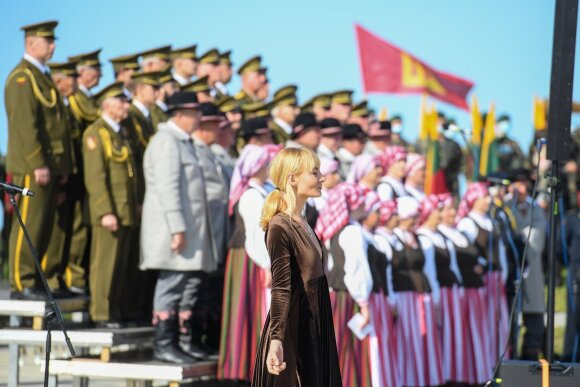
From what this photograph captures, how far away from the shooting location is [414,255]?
9.65 m

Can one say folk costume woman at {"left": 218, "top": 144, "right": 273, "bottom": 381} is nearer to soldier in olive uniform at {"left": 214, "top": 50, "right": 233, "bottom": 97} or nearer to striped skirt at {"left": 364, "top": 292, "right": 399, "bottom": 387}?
striped skirt at {"left": 364, "top": 292, "right": 399, "bottom": 387}

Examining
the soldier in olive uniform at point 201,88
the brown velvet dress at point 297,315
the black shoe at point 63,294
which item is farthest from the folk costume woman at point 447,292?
the brown velvet dress at point 297,315

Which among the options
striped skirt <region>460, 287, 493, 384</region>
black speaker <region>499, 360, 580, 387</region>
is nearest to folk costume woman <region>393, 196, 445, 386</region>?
striped skirt <region>460, 287, 493, 384</region>

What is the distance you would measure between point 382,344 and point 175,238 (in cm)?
172

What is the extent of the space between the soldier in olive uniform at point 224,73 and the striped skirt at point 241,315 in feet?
10.7

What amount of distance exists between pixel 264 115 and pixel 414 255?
1681mm

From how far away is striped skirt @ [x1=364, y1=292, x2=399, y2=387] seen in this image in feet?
26.7

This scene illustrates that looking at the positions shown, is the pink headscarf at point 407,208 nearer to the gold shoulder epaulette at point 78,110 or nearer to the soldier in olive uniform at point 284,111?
the soldier in olive uniform at point 284,111

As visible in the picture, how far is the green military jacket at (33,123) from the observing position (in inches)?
316

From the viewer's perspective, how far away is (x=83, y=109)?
9.18 m

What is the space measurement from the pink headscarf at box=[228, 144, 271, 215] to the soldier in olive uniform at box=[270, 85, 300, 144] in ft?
6.49

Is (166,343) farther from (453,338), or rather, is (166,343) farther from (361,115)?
(361,115)

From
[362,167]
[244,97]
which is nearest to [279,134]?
[244,97]

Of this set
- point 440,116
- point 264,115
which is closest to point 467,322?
point 264,115
